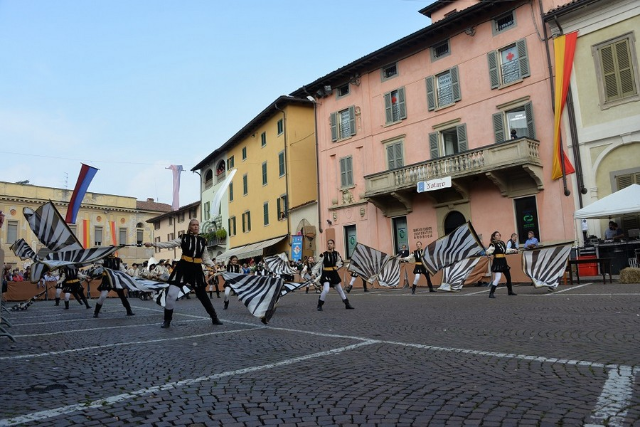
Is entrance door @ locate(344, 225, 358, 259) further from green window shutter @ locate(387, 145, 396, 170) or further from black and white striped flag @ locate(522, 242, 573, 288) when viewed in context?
black and white striped flag @ locate(522, 242, 573, 288)

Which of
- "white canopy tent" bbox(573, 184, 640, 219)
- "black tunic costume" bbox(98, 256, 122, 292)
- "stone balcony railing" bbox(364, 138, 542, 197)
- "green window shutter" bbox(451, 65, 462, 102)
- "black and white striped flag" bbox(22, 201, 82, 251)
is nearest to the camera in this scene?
"black and white striped flag" bbox(22, 201, 82, 251)

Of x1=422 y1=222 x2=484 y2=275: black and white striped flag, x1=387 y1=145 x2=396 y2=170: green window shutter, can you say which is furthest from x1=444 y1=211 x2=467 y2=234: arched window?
x1=422 y1=222 x2=484 y2=275: black and white striped flag

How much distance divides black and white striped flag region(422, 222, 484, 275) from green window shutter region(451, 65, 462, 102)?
1278 centimetres

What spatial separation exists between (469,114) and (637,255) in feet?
35.0

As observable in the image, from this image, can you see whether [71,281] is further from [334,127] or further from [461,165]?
[334,127]

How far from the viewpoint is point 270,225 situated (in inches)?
1593

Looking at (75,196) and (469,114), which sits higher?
(469,114)

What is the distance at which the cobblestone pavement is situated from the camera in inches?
148

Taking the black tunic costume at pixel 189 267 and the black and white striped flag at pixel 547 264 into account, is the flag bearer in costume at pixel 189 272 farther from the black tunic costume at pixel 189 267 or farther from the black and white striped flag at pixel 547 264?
the black and white striped flag at pixel 547 264

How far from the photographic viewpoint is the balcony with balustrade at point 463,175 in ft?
73.0

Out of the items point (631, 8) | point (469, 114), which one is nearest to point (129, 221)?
point (469, 114)

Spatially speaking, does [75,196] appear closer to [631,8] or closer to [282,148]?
[282,148]

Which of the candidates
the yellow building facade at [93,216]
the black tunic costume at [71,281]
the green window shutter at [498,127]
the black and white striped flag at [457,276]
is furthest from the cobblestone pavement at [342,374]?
the yellow building facade at [93,216]

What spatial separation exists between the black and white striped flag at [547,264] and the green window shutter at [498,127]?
31.1 ft
